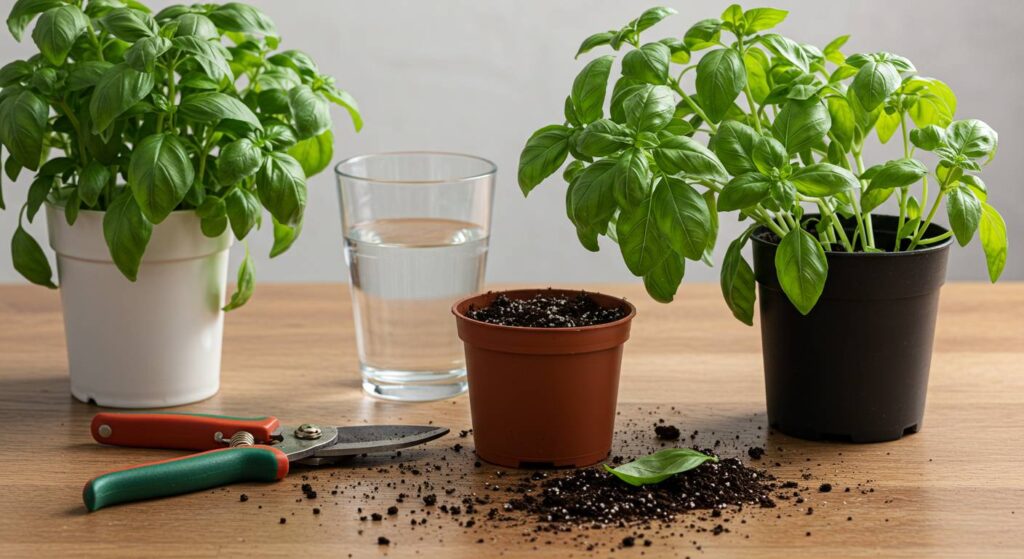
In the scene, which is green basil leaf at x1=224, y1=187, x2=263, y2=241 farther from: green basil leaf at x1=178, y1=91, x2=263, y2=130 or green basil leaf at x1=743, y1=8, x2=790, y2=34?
green basil leaf at x1=743, y1=8, x2=790, y2=34

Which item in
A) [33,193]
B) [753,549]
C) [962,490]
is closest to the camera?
[753,549]

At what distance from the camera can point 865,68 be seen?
1095 millimetres

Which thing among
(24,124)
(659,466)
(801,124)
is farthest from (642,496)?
(24,124)

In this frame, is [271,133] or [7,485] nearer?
[7,485]

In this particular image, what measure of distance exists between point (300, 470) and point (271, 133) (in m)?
0.37

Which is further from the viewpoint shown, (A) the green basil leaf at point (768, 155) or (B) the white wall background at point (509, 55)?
(B) the white wall background at point (509, 55)

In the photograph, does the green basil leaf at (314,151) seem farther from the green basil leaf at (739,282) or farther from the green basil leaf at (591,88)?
the green basil leaf at (739,282)

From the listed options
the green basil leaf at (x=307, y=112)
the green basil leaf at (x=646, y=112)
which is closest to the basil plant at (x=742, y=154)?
the green basil leaf at (x=646, y=112)

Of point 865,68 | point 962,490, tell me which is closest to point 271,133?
point 865,68

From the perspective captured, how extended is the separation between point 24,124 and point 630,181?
63 centimetres

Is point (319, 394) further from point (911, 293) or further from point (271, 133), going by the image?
point (911, 293)

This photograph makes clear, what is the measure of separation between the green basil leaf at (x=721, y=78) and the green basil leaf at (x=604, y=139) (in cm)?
10

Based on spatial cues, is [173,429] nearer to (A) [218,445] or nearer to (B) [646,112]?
(A) [218,445]

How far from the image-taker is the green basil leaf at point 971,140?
3.65 ft
